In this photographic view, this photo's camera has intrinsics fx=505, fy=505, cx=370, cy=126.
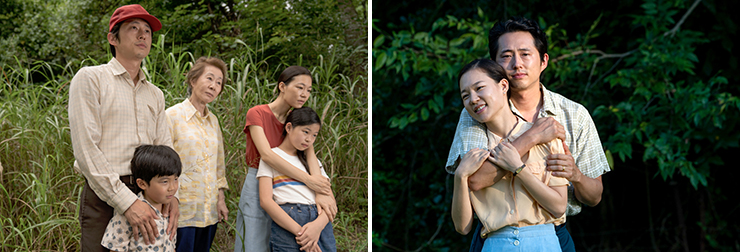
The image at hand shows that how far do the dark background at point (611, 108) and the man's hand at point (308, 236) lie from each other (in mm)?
1843

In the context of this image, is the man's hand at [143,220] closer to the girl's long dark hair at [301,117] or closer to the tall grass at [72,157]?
the girl's long dark hair at [301,117]

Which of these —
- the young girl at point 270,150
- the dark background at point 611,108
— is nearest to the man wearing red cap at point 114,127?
the young girl at point 270,150

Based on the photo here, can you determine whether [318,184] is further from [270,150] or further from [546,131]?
[546,131]

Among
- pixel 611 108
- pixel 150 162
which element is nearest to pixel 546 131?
pixel 150 162

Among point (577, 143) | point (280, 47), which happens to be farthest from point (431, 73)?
point (577, 143)

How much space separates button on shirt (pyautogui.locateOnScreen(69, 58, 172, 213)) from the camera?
177 centimetres

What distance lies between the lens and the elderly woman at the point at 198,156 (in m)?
2.21

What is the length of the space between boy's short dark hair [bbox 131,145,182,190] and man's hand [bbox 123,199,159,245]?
0.10 meters

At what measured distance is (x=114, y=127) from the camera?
1841 mm

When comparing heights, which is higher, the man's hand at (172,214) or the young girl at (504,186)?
the young girl at (504,186)

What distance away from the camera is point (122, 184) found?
1.79 meters

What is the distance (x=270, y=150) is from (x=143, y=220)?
2.00 feet

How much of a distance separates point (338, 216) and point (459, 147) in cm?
220

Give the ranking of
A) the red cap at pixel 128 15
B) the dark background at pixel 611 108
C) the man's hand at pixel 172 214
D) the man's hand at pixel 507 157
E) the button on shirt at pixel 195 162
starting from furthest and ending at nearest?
the dark background at pixel 611 108
the button on shirt at pixel 195 162
the man's hand at pixel 172 214
the red cap at pixel 128 15
the man's hand at pixel 507 157
